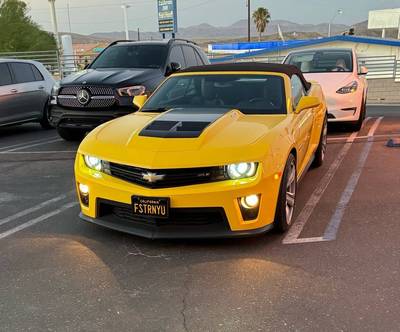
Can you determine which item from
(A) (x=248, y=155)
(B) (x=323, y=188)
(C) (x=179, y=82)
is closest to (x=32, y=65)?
(C) (x=179, y=82)

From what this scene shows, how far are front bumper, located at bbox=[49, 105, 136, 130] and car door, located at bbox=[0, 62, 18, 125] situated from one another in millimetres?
1932

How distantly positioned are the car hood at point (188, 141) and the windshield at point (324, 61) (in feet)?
17.5

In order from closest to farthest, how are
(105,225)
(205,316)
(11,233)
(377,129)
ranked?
(205,316) → (105,225) → (11,233) → (377,129)

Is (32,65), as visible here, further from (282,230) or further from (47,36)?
(47,36)

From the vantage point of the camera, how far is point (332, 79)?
891 centimetres

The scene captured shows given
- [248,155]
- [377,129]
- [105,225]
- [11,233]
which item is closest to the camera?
[248,155]

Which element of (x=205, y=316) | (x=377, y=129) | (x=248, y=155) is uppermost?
(x=248, y=155)

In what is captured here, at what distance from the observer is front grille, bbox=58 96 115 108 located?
303 inches

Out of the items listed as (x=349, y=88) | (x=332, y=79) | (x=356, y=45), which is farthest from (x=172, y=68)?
(x=356, y=45)

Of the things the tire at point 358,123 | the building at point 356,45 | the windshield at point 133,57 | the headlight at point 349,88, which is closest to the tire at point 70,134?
the windshield at point 133,57

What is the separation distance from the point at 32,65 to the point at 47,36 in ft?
174

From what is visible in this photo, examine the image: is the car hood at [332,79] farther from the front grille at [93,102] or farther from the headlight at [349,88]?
the front grille at [93,102]

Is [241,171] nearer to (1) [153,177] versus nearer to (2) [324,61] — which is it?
(1) [153,177]

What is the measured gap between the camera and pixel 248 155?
3703 millimetres
